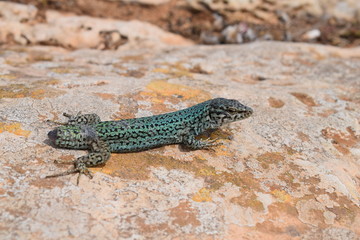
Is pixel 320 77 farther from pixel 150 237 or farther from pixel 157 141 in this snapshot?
pixel 150 237

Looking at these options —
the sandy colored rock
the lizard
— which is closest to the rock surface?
the sandy colored rock

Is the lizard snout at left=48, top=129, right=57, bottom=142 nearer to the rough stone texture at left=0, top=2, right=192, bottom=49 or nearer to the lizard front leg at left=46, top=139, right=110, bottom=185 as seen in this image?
the lizard front leg at left=46, top=139, right=110, bottom=185

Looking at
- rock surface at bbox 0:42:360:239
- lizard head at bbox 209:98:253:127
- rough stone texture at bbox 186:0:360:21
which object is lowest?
rock surface at bbox 0:42:360:239

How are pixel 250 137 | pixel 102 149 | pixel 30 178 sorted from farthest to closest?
pixel 250 137 < pixel 102 149 < pixel 30 178

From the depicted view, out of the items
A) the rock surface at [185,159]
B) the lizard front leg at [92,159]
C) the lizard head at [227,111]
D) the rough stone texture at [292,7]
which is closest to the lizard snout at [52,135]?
the rock surface at [185,159]

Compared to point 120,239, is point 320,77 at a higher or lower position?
higher

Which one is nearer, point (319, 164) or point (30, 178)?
point (30, 178)

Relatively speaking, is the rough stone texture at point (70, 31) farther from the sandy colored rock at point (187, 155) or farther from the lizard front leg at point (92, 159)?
the lizard front leg at point (92, 159)

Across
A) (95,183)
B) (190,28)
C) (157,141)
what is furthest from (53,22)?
(95,183)
